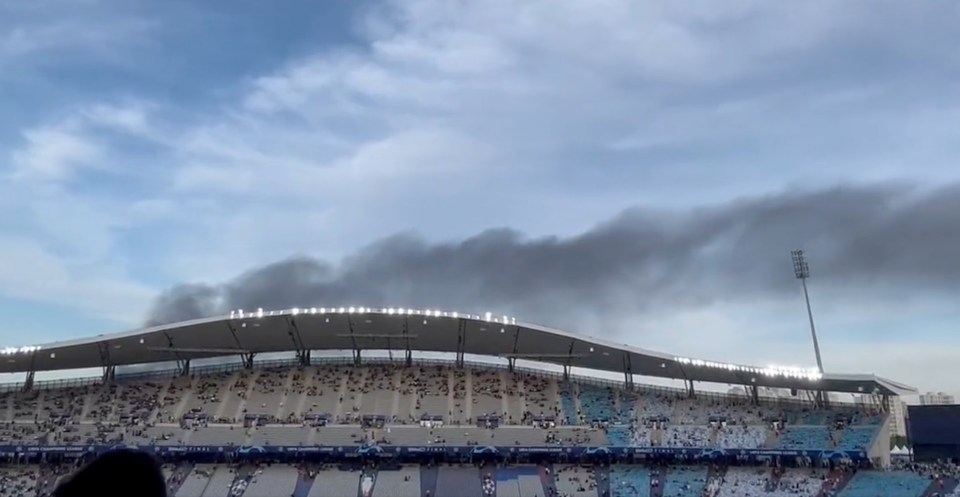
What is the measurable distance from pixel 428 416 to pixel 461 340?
7.58 meters

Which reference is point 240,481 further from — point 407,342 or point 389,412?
A: point 407,342

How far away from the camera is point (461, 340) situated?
218 feet

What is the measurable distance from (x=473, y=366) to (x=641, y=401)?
48.3 feet

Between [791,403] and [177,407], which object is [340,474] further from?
[791,403]

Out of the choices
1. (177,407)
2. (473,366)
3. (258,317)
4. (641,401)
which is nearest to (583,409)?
(641,401)

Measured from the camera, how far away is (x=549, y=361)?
68625 millimetres

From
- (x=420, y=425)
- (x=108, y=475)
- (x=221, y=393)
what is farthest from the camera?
(x=221, y=393)

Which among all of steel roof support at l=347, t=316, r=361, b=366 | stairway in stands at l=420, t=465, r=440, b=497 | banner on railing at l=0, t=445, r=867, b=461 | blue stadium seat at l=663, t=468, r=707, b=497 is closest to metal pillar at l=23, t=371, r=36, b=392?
banner on railing at l=0, t=445, r=867, b=461

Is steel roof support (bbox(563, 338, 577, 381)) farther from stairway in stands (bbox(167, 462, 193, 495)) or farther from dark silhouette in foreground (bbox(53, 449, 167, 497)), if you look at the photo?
dark silhouette in foreground (bbox(53, 449, 167, 497))

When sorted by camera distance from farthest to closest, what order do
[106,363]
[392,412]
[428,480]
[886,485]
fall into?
[106,363] < [392,412] < [428,480] < [886,485]

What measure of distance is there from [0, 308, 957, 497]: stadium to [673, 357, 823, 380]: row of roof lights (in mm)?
163

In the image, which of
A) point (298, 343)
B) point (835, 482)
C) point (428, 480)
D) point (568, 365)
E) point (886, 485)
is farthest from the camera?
point (568, 365)

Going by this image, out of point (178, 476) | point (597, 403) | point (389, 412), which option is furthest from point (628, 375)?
point (178, 476)

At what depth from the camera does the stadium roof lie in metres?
60.4
